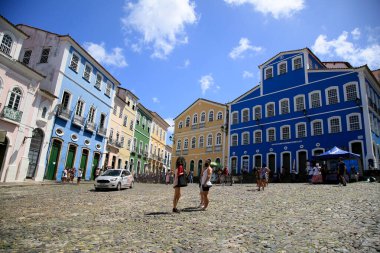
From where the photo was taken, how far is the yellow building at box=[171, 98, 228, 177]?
38334 millimetres

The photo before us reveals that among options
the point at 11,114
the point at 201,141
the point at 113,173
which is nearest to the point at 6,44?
the point at 11,114

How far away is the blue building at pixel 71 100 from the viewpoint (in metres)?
23.0

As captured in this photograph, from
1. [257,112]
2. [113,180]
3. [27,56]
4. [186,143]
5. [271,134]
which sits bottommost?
[113,180]

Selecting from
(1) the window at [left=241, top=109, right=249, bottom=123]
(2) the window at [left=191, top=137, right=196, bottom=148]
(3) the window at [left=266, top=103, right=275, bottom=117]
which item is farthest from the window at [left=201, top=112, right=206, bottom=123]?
(3) the window at [left=266, top=103, right=275, bottom=117]

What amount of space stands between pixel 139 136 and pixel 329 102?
27.1 meters

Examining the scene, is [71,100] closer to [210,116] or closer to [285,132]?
[210,116]

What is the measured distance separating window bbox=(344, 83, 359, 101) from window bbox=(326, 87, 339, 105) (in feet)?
2.93

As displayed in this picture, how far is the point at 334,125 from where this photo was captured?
88.8 feet

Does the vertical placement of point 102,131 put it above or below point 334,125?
below

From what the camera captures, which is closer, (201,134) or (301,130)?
(301,130)

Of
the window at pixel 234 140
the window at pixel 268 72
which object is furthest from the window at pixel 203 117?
the window at pixel 268 72

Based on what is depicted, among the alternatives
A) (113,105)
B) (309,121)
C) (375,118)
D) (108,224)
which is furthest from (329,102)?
(108,224)

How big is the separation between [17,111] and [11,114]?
56cm

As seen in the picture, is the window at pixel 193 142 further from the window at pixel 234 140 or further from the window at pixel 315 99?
the window at pixel 315 99
